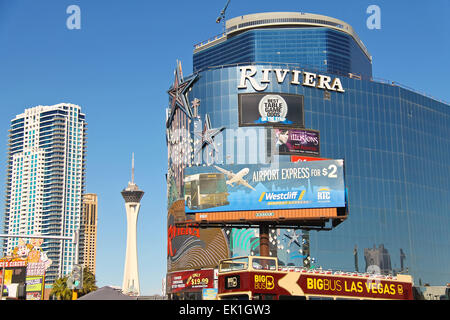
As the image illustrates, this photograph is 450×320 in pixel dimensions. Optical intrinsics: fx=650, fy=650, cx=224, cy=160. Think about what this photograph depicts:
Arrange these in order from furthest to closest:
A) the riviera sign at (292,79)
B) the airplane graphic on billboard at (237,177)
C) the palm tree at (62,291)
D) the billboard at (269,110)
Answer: the riviera sign at (292,79), the billboard at (269,110), the palm tree at (62,291), the airplane graphic on billboard at (237,177)

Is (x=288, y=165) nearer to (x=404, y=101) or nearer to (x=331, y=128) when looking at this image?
(x=331, y=128)

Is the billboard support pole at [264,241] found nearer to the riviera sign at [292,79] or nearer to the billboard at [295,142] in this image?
the billboard at [295,142]

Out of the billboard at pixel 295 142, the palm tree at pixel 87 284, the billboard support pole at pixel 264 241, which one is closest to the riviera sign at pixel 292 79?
the billboard at pixel 295 142

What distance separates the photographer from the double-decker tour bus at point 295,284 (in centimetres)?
3897

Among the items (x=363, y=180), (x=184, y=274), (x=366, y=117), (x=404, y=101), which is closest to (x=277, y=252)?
(x=184, y=274)

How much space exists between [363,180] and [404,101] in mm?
21092

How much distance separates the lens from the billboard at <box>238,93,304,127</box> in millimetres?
111000

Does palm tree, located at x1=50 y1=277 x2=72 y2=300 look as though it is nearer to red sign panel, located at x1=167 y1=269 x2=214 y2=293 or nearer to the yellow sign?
red sign panel, located at x1=167 y1=269 x2=214 y2=293

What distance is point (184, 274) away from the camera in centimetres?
11212

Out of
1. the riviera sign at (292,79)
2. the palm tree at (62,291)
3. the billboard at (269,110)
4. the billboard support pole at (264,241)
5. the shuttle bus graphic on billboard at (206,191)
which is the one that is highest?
the riviera sign at (292,79)

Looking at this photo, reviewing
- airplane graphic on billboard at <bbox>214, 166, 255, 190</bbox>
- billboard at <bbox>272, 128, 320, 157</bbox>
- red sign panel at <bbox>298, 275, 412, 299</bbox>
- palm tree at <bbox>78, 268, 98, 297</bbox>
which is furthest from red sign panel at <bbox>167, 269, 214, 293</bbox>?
red sign panel at <bbox>298, 275, 412, 299</bbox>

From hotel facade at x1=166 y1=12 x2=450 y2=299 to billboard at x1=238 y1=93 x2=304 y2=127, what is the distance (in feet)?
0.62

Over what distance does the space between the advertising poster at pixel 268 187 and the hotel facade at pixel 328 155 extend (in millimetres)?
47244

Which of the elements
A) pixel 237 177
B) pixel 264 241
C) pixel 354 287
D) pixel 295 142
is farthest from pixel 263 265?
pixel 295 142
